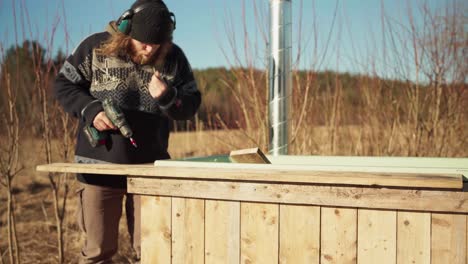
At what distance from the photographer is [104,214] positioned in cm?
215

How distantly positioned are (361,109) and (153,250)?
11.4 feet

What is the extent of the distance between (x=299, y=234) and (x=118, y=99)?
1059mm

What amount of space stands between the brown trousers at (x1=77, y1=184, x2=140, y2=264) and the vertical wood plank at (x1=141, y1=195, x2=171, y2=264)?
0.30 meters

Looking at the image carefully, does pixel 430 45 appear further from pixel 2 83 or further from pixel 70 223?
pixel 70 223

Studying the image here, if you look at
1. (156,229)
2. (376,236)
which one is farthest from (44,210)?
(376,236)

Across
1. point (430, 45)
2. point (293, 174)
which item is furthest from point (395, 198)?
point (430, 45)

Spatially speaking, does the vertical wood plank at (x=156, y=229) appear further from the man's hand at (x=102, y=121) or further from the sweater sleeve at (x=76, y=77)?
the sweater sleeve at (x=76, y=77)

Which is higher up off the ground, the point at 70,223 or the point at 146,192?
the point at 146,192

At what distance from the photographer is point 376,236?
1545mm

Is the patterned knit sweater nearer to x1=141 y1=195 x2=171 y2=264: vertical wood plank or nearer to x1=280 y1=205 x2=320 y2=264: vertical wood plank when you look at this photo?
x1=141 y1=195 x2=171 y2=264: vertical wood plank

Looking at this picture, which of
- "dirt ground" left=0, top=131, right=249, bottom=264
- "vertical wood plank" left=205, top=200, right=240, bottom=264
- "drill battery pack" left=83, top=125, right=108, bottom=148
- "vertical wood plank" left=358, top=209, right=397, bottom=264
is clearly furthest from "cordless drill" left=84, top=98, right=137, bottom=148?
"dirt ground" left=0, top=131, right=249, bottom=264

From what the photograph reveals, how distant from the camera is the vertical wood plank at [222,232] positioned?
5.68 ft

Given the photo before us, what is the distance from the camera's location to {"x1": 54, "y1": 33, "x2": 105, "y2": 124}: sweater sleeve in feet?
7.13

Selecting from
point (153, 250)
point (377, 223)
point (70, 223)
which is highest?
point (377, 223)
